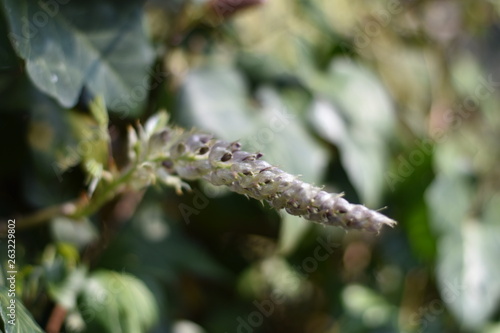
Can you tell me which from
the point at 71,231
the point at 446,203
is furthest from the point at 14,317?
the point at 446,203

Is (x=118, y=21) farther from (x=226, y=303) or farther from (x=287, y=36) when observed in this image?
(x=226, y=303)

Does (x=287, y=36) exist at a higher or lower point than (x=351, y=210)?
lower

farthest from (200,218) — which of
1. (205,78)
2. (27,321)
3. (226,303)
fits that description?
(27,321)

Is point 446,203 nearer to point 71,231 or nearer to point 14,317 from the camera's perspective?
point 71,231

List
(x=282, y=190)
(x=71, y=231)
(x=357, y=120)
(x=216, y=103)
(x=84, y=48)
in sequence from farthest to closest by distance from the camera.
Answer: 1. (x=357, y=120)
2. (x=216, y=103)
3. (x=71, y=231)
4. (x=84, y=48)
5. (x=282, y=190)

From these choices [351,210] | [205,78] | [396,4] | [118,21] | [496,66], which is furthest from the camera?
[496,66]

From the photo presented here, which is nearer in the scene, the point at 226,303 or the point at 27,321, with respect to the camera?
the point at 27,321

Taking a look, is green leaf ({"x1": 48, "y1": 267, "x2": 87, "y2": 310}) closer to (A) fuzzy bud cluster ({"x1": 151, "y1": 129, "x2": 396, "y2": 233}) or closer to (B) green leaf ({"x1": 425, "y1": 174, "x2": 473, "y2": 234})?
(A) fuzzy bud cluster ({"x1": 151, "y1": 129, "x2": 396, "y2": 233})
